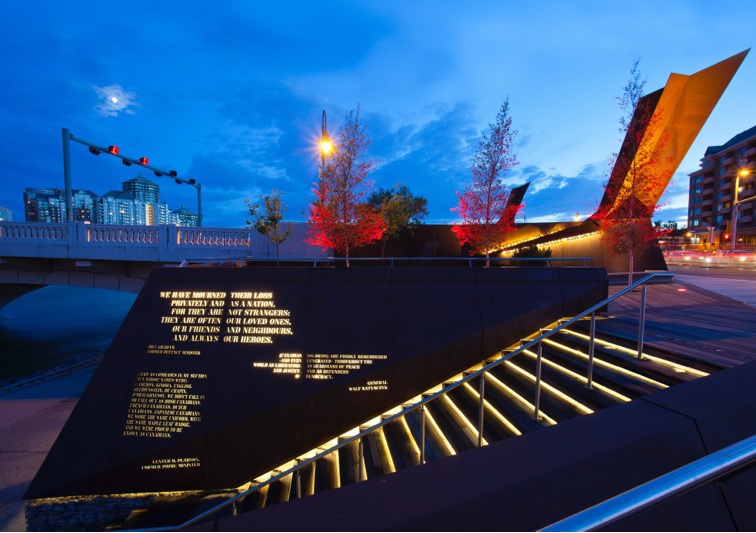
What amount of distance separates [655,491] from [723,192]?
325 feet

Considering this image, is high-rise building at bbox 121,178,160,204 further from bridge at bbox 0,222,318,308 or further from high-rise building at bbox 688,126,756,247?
high-rise building at bbox 688,126,756,247

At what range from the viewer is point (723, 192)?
6600cm

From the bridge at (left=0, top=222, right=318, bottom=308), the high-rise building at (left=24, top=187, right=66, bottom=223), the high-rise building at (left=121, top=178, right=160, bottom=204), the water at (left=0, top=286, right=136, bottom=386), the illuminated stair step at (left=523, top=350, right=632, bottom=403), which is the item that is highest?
the high-rise building at (left=121, top=178, right=160, bottom=204)

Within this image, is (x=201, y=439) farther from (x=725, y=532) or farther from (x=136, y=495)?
(x=725, y=532)

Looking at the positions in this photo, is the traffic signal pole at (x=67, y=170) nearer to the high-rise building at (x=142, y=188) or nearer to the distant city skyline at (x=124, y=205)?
the distant city skyline at (x=124, y=205)

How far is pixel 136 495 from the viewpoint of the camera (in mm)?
6469

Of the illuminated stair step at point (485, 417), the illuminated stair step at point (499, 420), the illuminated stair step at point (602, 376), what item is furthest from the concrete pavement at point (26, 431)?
the illuminated stair step at point (602, 376)

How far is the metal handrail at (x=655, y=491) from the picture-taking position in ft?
4.59

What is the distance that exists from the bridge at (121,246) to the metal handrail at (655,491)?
1508 centimetres

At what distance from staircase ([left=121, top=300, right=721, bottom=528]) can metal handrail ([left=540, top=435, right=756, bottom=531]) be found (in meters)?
2.34

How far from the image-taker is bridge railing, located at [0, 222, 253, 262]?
14.6m

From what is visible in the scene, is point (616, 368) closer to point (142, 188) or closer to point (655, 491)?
point (655, 491)

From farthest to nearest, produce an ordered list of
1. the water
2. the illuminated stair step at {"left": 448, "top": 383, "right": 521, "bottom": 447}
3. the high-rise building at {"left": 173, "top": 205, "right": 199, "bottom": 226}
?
the high-rise building at {"left": 173, "top": 205, "right": 199, "bottom": 226} < the water < the illuminated stair step at {"left": 448, "top": 383, "right": 521, "bottom": 447}

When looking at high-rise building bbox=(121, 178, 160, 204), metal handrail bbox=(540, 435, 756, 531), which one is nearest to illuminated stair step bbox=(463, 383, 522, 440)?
metal handrail bbox=(540, 435, 756, 531)
